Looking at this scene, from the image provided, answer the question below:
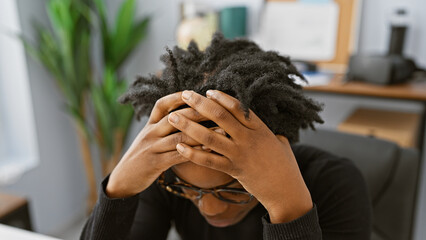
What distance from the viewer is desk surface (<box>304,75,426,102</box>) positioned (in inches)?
66.8

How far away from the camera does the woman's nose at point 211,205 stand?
0.84 meters

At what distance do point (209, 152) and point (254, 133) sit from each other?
0.30 feet

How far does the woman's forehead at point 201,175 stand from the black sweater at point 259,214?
12 cm

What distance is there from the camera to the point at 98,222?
874 mm

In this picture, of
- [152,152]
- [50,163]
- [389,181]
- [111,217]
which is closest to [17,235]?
[111,217]

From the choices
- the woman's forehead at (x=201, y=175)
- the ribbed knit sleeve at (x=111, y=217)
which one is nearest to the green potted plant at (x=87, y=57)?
the ribbed knit sleeve at (x=111, y=217)

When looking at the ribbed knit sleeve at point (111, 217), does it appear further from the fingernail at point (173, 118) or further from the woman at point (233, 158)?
the fingernail at point (173, 118)

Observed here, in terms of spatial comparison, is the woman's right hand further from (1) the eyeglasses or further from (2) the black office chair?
(2) the black office chair

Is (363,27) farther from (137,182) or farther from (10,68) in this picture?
(10,68)

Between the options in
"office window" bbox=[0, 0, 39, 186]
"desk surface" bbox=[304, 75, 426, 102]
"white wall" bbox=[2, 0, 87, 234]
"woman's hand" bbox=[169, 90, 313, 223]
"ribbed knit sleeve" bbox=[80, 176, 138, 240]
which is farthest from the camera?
"white wall" bbox=[2, 0, 87, 234]

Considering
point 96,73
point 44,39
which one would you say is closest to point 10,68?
point 44,39

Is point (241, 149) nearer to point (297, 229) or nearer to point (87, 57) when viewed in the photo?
point (297, 229)

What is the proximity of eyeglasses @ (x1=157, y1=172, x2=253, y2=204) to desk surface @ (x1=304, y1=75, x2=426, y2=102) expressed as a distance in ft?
3.24

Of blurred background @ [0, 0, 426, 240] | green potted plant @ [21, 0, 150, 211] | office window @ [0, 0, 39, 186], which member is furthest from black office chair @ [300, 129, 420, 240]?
office window @ [0, 0, 39, 186]
